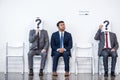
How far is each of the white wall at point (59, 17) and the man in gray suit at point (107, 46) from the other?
0.36 m

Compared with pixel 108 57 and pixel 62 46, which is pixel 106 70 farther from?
pixel 62 46

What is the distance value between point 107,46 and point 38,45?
1.71 m

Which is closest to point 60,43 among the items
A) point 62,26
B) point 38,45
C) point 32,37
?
point 62,26

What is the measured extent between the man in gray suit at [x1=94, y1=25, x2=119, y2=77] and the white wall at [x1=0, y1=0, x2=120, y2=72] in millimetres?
360

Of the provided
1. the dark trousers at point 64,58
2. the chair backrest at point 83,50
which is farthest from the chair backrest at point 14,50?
the chair backrest at point 83,50

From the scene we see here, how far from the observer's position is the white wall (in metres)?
8.64

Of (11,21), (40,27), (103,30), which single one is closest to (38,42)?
(40,27)

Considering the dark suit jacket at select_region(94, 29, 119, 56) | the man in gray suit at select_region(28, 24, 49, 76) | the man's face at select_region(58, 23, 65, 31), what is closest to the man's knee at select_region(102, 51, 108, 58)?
the dark suit jacket at select_region(94, 29, 119, 56)

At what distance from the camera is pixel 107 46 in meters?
8.18

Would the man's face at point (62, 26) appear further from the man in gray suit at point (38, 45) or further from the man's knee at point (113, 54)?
the man's knee at point (113, 54)

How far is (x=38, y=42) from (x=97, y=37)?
1.48 m

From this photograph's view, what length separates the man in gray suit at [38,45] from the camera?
8.09 m

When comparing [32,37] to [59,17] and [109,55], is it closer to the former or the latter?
[59,17]

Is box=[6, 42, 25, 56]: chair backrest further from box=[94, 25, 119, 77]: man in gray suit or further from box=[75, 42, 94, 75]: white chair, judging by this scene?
box=[94, 25, 119, 77]: man in gray suit
